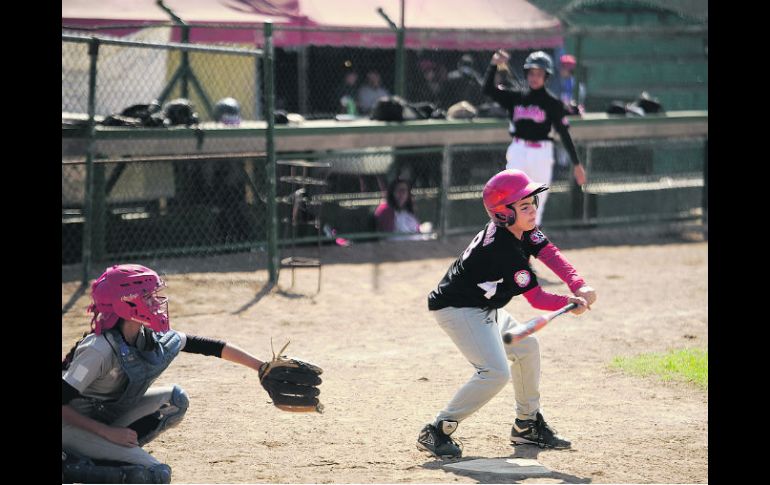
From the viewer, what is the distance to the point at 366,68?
57.6 ft

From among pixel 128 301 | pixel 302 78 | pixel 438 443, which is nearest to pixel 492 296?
pixel 438 443

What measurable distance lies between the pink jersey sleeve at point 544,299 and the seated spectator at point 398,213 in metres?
6.89

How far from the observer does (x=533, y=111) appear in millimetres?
11281

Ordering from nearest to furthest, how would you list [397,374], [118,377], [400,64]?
[118,377]
[397,374]
[400,64]

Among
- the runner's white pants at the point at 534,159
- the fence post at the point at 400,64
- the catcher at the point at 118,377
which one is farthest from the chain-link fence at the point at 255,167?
the catcher at the point at 118,377

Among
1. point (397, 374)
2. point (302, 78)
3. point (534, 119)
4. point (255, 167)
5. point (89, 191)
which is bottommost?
point (397, 374)

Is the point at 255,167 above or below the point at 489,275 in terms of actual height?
above

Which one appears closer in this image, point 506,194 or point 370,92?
point 506,194

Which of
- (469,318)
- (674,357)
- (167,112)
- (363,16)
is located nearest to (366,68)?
(363,16)

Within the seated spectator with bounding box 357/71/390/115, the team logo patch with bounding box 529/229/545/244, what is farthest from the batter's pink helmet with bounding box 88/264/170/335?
the seated spectator with bounding box 357/71/390/115

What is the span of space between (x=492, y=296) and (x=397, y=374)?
2095mm

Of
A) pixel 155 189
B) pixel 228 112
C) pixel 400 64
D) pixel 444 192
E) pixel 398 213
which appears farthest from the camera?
pixel 400 64

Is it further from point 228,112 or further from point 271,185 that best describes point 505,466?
point 228,112
